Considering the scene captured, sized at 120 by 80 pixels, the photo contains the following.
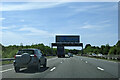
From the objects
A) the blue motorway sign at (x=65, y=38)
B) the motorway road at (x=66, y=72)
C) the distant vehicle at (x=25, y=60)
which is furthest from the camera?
the blue motorway sign at (x=65, y=38)

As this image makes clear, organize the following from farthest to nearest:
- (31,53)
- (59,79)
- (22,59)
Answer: (31,53), (22,59), (59,79)

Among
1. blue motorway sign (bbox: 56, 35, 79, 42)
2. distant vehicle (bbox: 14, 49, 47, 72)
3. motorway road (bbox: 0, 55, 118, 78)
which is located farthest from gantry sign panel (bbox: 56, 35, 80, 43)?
distant vehicle (bbox: 14, 49, 47, 72)

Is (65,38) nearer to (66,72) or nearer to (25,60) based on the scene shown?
(25,60)

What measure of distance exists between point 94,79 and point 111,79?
87 centimetres

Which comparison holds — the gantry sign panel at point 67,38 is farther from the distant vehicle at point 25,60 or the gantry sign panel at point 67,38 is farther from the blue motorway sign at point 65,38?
the distant vehicle at point 25,60

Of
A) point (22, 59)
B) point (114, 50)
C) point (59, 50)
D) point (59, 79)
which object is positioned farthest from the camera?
point (114, 50)

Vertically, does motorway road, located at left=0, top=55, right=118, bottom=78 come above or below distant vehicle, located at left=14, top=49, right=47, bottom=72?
below

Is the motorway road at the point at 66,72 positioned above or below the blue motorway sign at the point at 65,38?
below

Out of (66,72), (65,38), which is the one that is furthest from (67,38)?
(66,72)

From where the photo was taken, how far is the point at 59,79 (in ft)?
33.8

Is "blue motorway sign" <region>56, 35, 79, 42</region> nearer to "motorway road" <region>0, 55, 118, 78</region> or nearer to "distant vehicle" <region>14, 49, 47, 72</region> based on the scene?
"motorway road" <region>0, 55, 118, 78</region>

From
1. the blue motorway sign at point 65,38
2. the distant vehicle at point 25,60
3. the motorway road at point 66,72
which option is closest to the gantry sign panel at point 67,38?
the blue motorway sign at point 65,38

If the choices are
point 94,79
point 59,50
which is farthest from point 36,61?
point 59,50

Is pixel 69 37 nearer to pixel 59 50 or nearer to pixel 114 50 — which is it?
pixel 59 50
